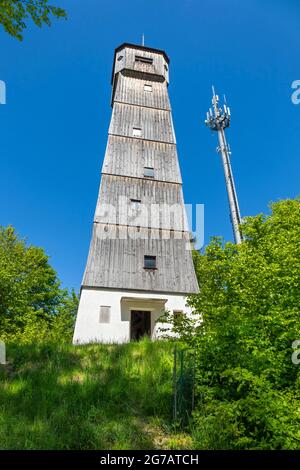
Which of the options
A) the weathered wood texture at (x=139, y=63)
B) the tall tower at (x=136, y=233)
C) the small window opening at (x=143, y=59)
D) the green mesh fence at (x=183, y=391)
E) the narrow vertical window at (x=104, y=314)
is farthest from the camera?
the small window opening at (x=143, y=59)

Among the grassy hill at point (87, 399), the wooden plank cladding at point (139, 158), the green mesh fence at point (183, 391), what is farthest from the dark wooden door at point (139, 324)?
the green mesh fence at point (183, 391)

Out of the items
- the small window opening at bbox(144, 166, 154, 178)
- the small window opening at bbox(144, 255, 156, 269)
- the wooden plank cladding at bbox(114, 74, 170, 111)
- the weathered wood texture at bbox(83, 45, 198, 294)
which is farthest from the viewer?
the wooden plank cladding at bbox(114, 74, 170, 111)

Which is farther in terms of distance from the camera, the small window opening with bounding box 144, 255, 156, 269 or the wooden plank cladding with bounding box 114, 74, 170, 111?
the wooden plank cladding with bounding box 114, 74, 170, 111

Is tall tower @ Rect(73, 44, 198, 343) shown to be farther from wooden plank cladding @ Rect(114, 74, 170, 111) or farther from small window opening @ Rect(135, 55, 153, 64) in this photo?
small window opening @ Rect(135, 55, 153, 64)

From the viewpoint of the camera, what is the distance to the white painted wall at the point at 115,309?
15.9m

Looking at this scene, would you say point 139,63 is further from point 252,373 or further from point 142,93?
point 252,373

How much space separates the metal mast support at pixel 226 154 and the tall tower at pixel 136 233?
480 inches

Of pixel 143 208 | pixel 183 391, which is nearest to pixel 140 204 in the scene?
pixel 143 208

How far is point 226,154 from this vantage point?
124 ft

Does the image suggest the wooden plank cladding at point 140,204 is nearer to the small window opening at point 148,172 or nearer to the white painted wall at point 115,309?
the small window opening at point 148,172

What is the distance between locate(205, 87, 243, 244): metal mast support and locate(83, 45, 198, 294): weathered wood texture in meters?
11.9

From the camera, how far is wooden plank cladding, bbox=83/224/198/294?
1725cm

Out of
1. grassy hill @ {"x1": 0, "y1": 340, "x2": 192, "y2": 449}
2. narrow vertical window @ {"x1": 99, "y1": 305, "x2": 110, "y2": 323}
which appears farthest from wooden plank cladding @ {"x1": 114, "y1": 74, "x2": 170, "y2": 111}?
grassy hill @ {"x1": 0, "y1": 340, "x2": 192, "y2": 449}

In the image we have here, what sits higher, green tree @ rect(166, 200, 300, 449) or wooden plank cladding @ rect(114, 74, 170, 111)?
wooden plank cladding @ rect(114, 74, 170, 111)
